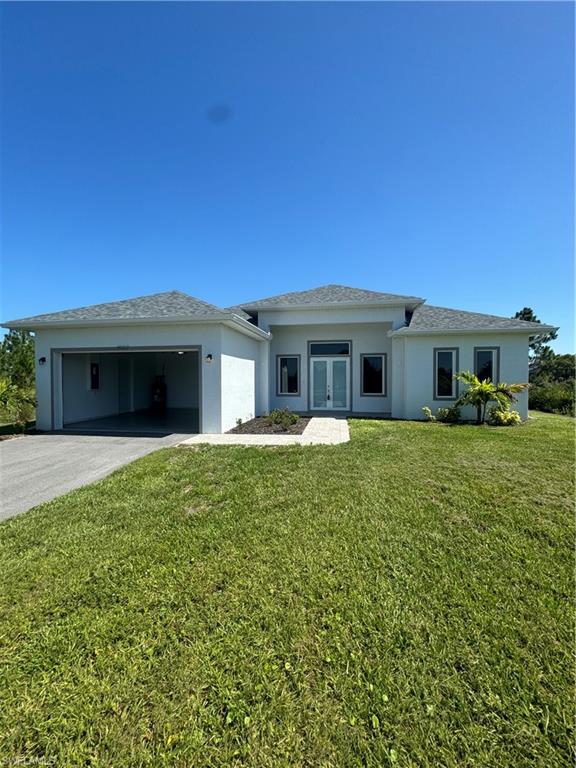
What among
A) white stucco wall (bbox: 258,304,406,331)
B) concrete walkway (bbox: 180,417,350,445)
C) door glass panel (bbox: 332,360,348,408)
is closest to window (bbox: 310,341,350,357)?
door glass panel (bbox: 332,360,348,408)

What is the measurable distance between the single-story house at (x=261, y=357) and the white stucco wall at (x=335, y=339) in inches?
1.8

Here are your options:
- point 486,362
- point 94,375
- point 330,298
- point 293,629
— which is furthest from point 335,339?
Result: point 293,629

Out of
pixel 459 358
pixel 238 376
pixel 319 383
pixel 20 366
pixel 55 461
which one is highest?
pixel 459 358

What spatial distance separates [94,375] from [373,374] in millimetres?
11900

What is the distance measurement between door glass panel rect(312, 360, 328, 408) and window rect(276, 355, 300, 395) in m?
0.75

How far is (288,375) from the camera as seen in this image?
15.3 m

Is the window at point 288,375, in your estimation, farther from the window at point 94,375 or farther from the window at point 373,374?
the window at point 94,375

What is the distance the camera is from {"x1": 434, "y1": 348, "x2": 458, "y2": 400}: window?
12719 mm

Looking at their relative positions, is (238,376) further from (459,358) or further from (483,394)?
(483,394)

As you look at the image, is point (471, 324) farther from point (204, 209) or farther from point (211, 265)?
point (211, 265)

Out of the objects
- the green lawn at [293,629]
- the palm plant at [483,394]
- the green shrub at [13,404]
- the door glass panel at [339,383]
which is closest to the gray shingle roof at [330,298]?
the door glass panel at [339,383]

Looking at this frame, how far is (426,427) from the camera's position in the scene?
10500 mm

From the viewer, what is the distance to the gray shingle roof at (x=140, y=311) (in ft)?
33.4

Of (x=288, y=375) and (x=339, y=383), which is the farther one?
(x=288, y=375)
